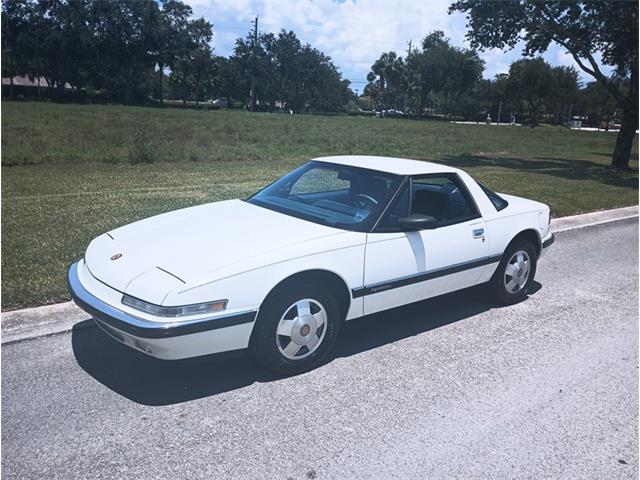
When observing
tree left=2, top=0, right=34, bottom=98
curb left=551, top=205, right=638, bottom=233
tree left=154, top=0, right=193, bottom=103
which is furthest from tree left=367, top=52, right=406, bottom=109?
curb left=551, top=205, right=638, bottom=233

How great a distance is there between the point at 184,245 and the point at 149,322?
29.2 inches

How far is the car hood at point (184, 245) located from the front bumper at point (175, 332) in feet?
0.50

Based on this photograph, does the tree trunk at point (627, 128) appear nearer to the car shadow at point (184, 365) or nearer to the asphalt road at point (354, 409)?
the asphalt road at point (354, 409)

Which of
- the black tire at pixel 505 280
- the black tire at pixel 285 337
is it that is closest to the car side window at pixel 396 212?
the black tire at pixel 285 337

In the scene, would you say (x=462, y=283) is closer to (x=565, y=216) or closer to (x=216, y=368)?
(x=216, y=368)

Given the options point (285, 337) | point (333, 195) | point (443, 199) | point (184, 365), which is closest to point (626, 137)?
point (443, 199)

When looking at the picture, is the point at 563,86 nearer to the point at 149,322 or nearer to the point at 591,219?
the point at 591,219

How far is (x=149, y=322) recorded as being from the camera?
10.5 ft

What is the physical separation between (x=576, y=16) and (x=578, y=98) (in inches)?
2878

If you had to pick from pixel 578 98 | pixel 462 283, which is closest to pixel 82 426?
pixel 462 283

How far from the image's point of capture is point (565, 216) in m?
10.1

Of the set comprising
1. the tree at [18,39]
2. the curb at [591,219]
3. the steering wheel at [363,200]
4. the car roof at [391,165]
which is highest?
the tree at [18,39]

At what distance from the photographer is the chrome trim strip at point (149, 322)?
3180 mm

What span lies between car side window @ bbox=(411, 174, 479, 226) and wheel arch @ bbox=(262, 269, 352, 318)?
3.27ft
